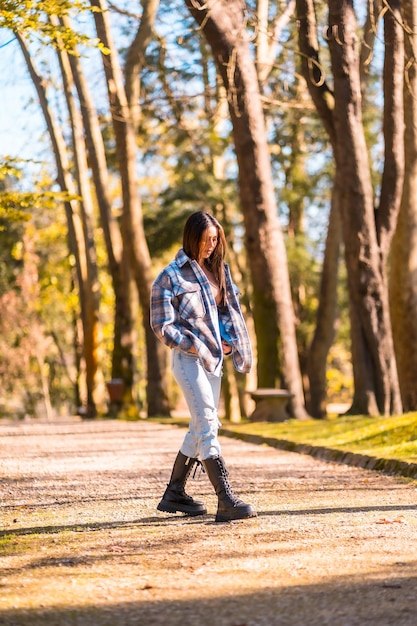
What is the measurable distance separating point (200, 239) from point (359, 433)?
7254mm

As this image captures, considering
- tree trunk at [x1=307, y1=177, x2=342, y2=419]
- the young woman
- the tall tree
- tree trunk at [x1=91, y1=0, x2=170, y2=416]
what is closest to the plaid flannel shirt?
the young woman

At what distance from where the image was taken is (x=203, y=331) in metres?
7.95

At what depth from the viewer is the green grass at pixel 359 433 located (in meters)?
12.7

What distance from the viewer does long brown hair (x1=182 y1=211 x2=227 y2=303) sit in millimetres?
8039

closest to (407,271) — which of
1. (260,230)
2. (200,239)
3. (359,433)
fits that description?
(260,230)

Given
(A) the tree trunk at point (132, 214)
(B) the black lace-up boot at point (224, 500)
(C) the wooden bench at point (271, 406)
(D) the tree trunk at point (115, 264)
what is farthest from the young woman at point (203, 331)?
(D) the tree trunk at point (115, 264)

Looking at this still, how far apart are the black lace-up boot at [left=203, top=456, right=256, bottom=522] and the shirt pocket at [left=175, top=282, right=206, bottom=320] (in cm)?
95

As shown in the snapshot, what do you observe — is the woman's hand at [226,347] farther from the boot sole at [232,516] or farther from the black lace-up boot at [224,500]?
the boot sole at [232,516]

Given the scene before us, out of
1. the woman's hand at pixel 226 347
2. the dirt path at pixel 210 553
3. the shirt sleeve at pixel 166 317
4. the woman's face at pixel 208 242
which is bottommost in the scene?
the dirt path at pixel 210 553

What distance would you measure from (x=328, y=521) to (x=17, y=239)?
38633mm

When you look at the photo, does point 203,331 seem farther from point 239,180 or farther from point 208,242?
point 239,180

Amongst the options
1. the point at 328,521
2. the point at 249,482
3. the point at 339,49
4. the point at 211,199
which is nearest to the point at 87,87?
the point at 211,199

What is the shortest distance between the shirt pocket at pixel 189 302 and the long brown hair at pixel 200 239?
25 centimetres

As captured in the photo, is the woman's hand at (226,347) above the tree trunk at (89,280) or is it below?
below
